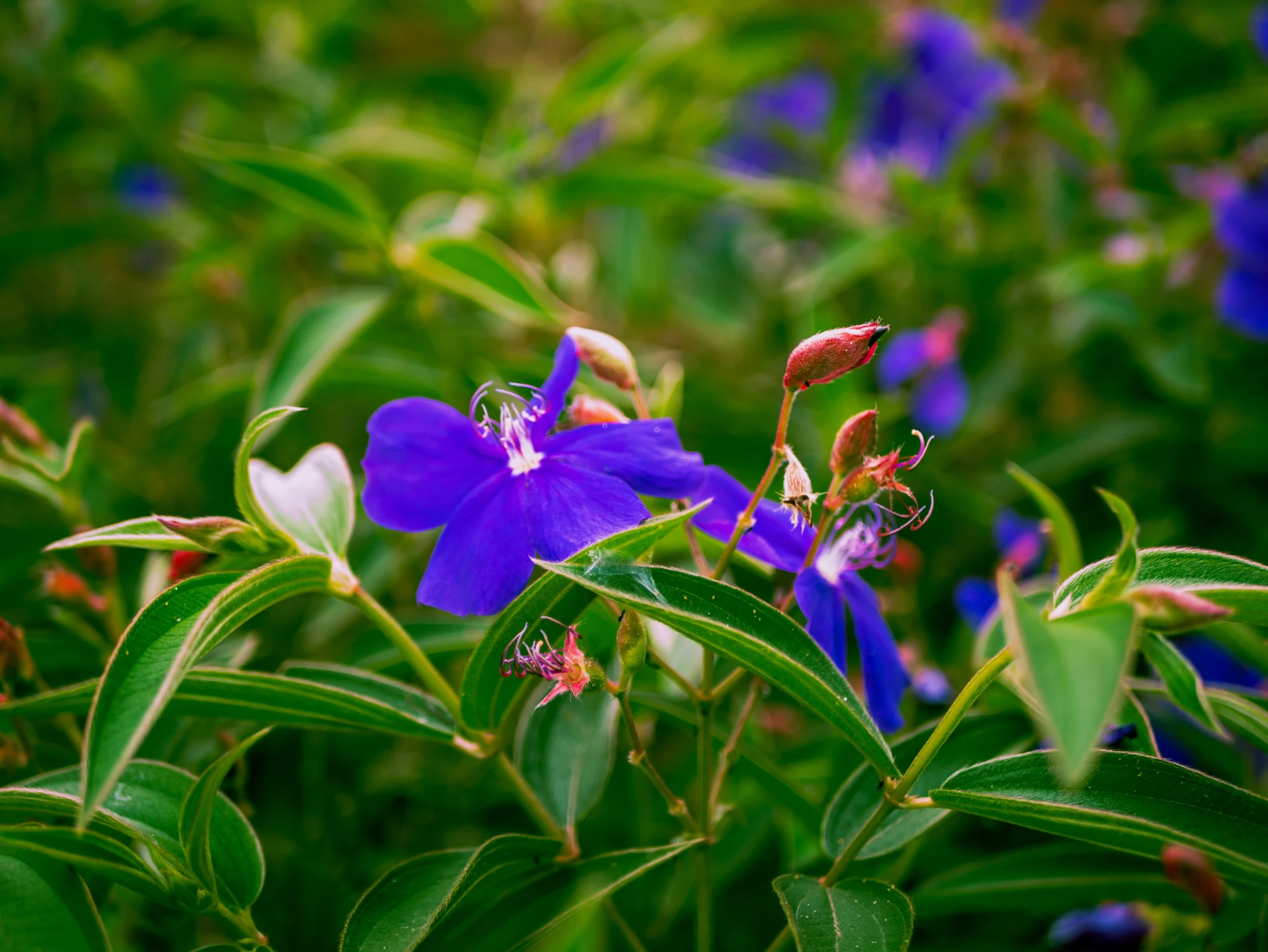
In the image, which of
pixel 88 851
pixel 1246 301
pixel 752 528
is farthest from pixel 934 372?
pixel 88 851

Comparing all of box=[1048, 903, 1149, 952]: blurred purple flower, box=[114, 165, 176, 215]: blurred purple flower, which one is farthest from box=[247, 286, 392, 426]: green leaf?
box=[114, 165, 176, 215]: blurred purple flower

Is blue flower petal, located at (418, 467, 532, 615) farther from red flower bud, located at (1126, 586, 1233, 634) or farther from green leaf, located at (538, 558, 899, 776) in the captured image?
red flower bud, located at (1126, 586, 1233, 634)

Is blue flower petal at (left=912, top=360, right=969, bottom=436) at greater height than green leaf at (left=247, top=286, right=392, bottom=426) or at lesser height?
lesser

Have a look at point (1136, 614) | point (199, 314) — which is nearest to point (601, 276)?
point (199, 314)

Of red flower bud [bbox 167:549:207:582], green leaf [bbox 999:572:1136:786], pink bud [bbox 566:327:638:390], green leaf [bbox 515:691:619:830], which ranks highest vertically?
pink bud [bbox 566:327:638:390]

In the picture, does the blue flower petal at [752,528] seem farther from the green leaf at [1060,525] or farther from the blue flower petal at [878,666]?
the green leaf at [1060,525]

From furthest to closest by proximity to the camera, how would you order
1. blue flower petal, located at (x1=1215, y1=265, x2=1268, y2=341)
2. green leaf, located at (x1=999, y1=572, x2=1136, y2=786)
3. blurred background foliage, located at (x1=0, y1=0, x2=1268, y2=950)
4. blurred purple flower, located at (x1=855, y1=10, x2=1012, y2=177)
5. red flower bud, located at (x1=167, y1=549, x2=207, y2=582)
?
blurred purple flower, located at (x1=855, y1=10, x2=1012, y2=177) < blue flower petal, located at (x1=1215, y1=265, x2=1268, y2=341) < blurred background foliage, located at (x1=0, y1=0, x2=1268, y2=950) < red flower bud, located at (x1=167, y1=549, x2=207, y2=582) < green leaf, located at (x1=999, y1=572, x2=1136, y2=786)
